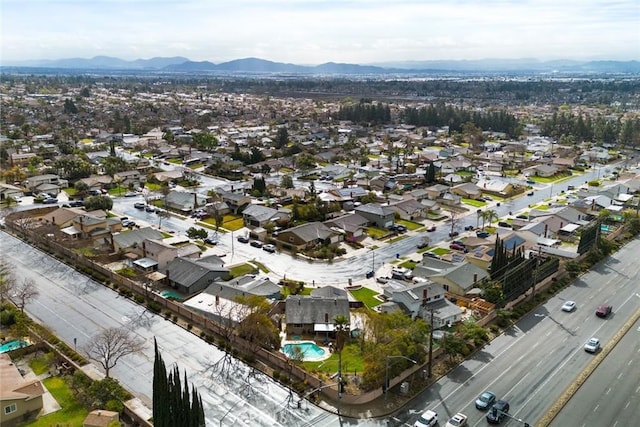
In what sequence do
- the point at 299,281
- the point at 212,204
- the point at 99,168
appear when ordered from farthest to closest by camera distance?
the point at 99,168 → the point at 212,204 → the point at 299,281

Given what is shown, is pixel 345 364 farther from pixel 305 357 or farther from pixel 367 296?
pixel 367 296

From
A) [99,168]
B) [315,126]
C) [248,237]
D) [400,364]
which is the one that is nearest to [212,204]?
[248,237]

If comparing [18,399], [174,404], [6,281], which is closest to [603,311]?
[174,404]

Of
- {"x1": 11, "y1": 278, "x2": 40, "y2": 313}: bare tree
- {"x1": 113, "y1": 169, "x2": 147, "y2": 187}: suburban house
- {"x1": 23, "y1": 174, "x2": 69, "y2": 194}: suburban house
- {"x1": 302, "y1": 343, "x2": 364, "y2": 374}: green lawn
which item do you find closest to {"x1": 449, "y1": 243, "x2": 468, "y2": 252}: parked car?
{"x1": 302, "y1": 343, "x2": 364, "y2": 374}: green lawn

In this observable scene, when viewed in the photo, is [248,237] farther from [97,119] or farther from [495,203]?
[97,119]

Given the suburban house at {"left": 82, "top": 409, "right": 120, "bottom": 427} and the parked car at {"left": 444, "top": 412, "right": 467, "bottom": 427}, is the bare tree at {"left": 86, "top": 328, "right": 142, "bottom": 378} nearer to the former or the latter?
the suburban house at {"left": 82, "top": 409, "right": 120, "bottom": 427}
